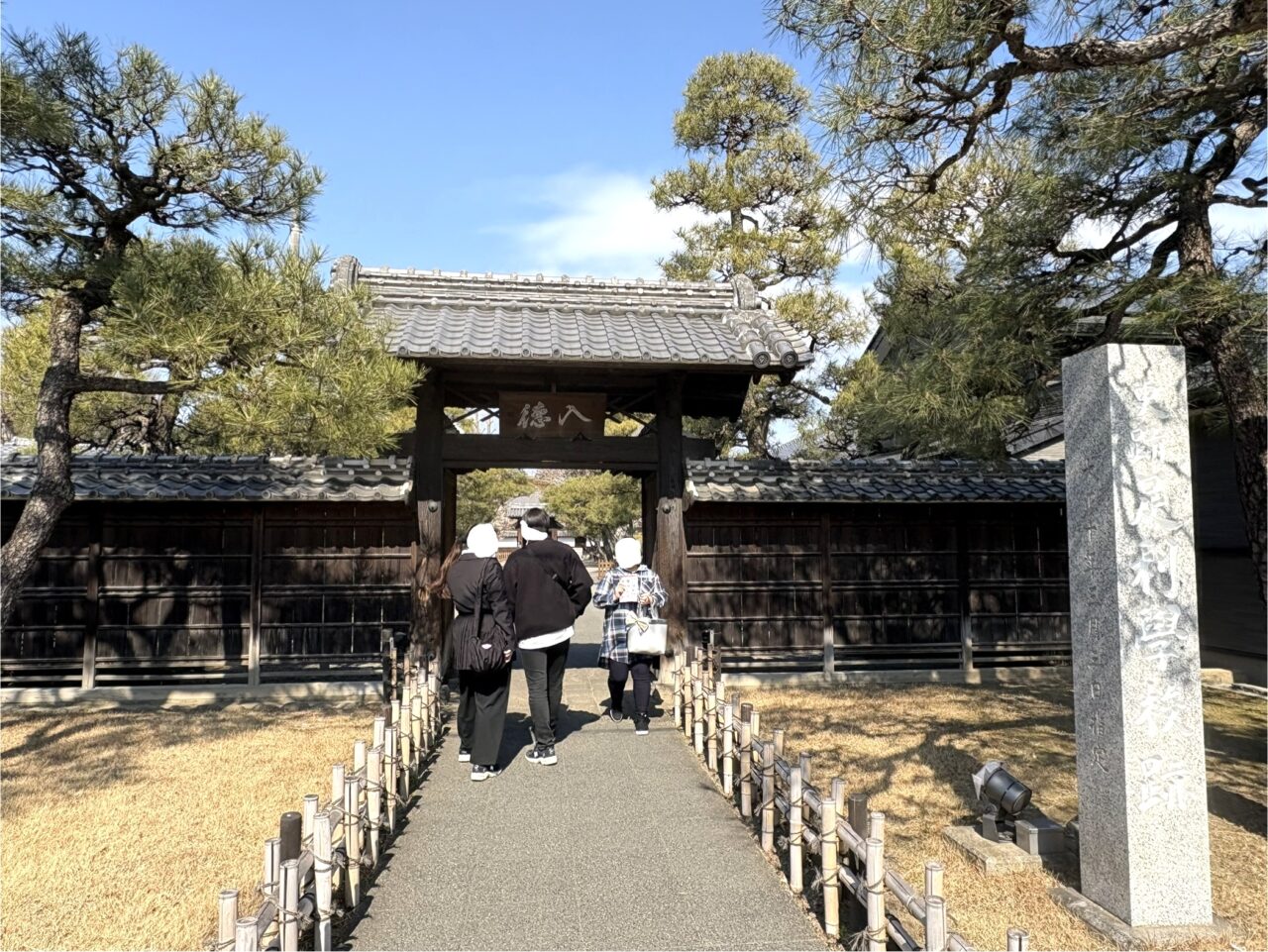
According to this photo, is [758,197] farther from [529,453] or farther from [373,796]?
[373,796]

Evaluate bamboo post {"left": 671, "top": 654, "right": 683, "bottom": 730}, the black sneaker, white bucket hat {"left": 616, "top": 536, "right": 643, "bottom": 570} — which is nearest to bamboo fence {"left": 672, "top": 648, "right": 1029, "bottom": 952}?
the black sneaker

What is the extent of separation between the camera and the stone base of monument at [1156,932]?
380cm

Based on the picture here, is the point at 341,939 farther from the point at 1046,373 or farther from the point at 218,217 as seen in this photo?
the point at 1046,373

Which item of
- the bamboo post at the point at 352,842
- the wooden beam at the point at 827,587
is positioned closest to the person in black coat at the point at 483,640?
the bamboo post at the point at 352,842

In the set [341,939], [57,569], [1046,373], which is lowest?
[341,939]

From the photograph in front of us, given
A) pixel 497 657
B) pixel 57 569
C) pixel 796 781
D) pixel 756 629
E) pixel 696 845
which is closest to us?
Answer: pixel 796 781

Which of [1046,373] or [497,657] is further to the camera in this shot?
[1046,373]

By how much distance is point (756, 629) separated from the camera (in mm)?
10219

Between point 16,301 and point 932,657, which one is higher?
point 16,301

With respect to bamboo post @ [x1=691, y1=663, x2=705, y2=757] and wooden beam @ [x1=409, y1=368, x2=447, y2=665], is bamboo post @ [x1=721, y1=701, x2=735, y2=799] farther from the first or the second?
wooden beam @ [x1=409, y1=368, x2=447, y2=665]

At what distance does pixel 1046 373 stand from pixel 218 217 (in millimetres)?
7386

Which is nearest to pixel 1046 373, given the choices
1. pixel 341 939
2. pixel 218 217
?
pixel 341 939

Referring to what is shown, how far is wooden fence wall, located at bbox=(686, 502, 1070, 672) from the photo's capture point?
401 inches

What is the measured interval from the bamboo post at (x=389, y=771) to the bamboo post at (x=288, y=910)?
1.70 meters
